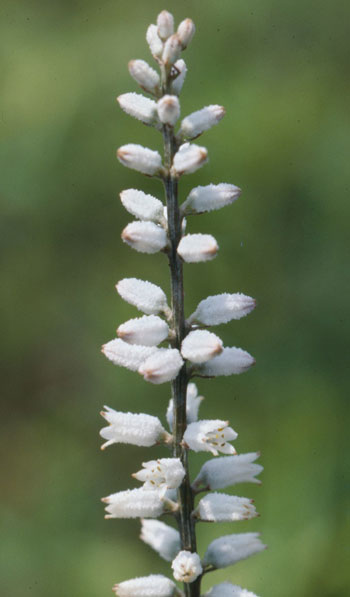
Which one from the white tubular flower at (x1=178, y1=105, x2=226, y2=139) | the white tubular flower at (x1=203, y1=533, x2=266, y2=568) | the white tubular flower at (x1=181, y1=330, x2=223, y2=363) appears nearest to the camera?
the white tubular flower at (x1=181, y1=330, x2=223, y2=363)

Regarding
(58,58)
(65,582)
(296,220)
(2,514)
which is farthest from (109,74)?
(65,582)

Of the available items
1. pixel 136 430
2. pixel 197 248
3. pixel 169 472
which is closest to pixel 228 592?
pixel 169 472

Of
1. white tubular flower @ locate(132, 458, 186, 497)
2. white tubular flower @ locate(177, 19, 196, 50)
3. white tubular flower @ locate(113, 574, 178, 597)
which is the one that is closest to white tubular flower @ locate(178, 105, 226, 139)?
white tubular flower @ locate(177, 19, 196, 50)

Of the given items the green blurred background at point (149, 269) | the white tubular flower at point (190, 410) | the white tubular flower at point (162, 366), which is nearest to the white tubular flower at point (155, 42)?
the white tubular flower at point (162, 366)

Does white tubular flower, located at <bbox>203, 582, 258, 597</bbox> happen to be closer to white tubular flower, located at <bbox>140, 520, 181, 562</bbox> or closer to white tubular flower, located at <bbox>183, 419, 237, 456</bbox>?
white tubular flower, located at <bbox>140, 520, 181, 562</bbox>

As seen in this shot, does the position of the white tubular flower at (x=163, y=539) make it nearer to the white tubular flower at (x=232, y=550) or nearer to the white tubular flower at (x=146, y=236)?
the white tubular flower at (x=232, y=550)

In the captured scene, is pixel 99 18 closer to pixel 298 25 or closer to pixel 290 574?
pixel 298 25
